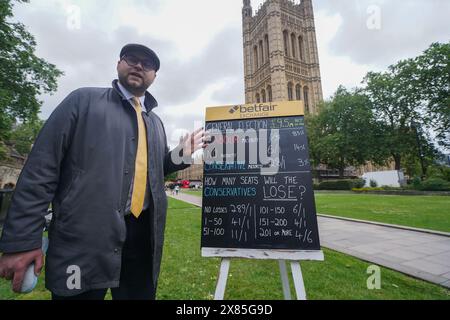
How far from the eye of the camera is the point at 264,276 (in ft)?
14.2

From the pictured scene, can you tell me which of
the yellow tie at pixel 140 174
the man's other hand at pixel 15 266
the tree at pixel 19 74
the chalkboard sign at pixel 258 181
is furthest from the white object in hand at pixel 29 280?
the tree at pixel 19 74

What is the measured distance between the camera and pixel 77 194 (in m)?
1.70

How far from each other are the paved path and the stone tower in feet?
166

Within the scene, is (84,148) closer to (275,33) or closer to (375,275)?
(375,275)

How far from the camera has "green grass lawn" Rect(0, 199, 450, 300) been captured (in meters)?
3.60

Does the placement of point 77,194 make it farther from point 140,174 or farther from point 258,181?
point 258,181

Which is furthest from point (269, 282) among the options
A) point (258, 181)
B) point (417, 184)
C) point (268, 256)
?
point (417, 184)

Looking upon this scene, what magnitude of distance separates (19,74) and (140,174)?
16662 mm

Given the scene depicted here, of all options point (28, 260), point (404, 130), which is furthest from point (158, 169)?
point (404, 130)

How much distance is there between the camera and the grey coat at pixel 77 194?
1610 millimetres

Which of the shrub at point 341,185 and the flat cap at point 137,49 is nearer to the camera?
the flat cap at point 137,49

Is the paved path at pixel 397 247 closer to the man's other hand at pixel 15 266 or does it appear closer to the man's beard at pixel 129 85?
the man's beard at pixel 129 85

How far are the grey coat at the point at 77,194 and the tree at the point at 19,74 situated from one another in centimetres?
1395

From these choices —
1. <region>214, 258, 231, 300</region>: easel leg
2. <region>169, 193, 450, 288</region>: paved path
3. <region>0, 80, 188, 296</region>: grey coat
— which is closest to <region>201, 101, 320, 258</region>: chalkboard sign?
<region>214, 258, 231, 300</region>: easel leg
